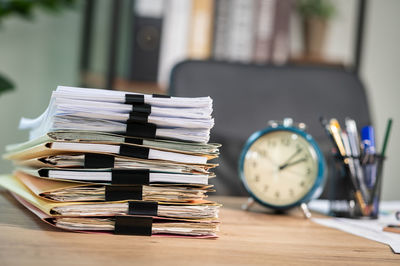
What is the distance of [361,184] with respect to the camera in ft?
3.46

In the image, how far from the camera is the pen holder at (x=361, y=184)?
105 cm

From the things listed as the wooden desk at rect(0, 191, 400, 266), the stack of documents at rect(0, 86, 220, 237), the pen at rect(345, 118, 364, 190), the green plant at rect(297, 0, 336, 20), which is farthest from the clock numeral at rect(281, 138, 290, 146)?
the green plant at rect(297, 0, 336, 20)

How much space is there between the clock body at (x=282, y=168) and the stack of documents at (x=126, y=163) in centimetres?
36

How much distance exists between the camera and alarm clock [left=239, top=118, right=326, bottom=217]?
41.4 inches

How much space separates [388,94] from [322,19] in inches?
25.3

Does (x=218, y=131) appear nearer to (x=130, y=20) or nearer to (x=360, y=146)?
(x=360, y=146)

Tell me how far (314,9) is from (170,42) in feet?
2.74

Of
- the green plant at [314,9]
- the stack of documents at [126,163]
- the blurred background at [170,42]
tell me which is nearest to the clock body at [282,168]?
the stack of documents at [126,163]

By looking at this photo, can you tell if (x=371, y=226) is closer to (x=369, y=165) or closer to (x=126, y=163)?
(x=369, y=165)

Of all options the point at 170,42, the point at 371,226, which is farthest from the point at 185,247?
the point at 170,42

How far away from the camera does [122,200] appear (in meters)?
0.68

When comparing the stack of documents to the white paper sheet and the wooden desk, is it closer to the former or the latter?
the wooden desk

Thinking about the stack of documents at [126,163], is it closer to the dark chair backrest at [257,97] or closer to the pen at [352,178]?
the pen at [352,178]

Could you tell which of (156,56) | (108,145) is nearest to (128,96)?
(108,145)
